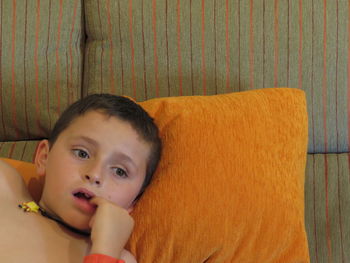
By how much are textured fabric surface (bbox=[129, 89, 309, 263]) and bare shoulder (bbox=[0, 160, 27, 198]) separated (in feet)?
1.07

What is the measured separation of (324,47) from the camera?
1473 mm

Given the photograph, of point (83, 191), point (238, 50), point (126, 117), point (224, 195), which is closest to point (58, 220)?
point (83, 191)

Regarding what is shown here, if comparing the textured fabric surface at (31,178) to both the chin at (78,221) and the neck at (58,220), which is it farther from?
the chin at (78,221)

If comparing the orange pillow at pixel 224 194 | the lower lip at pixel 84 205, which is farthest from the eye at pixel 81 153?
the orange pillow at pixel 224 194

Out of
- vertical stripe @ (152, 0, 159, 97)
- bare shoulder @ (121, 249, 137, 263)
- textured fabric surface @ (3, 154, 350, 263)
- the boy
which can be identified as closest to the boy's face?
the boy

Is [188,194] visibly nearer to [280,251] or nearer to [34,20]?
[280,251]

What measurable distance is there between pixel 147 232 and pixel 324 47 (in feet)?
2.79

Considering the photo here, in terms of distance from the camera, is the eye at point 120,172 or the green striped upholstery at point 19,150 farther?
the green striped upholstery at point 19,150

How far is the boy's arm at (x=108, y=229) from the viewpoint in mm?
1008

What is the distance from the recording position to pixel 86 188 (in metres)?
1.05

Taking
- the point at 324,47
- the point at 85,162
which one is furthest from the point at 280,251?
the point at 324,47

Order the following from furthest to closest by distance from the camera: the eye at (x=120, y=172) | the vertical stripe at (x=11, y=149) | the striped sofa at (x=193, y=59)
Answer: the vertical stripe at (x=11, y=149) < the striped sofa at (x=193, y=59) < the eye at (x=120, y=172)

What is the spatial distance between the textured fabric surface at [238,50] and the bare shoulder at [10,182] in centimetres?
Answer: 48

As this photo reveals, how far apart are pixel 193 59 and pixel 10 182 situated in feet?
2.33
